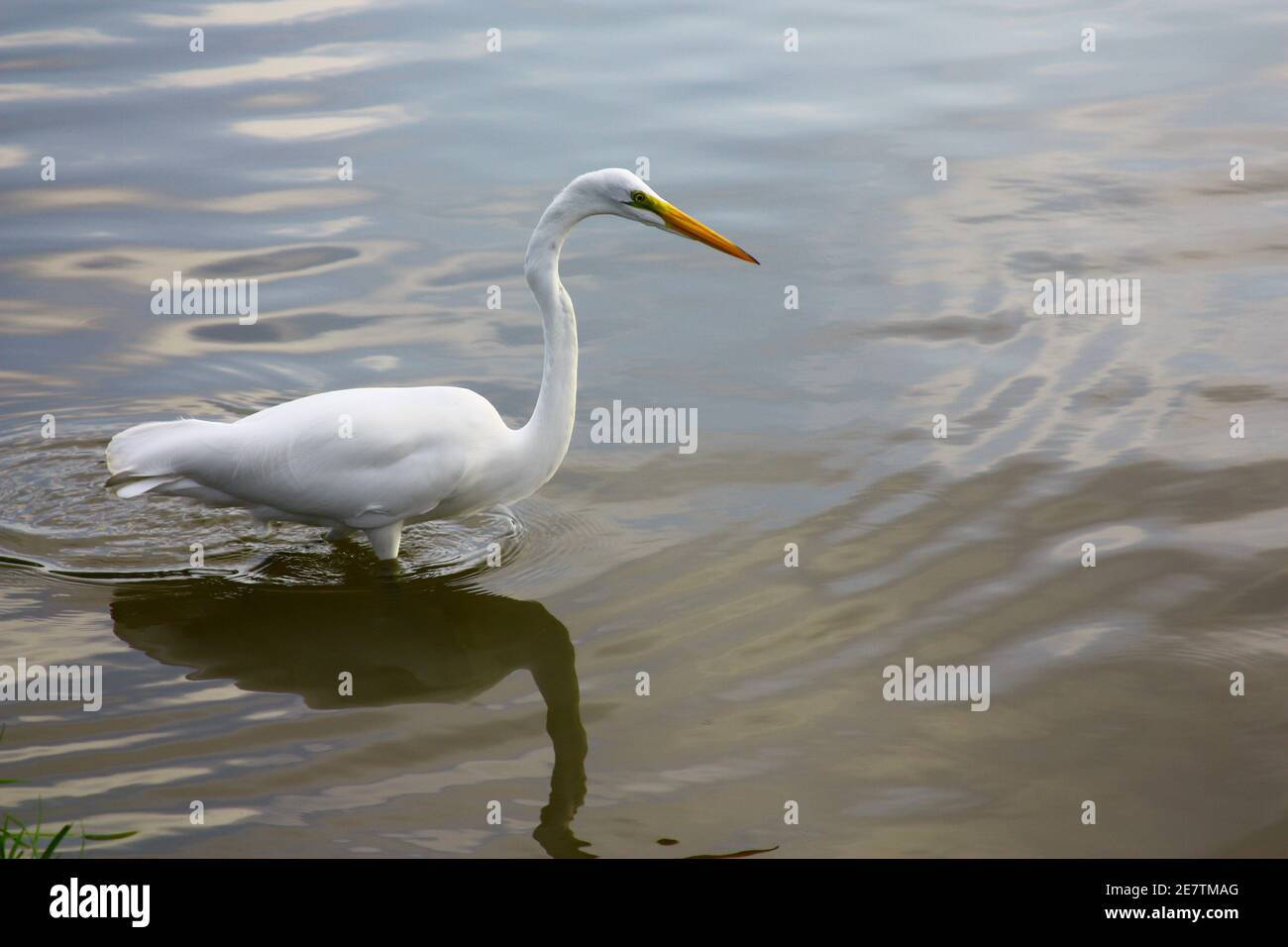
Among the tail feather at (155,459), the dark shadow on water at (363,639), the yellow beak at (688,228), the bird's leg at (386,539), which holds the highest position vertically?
the yellow beak at (688,228)

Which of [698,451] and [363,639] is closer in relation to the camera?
[363,639]

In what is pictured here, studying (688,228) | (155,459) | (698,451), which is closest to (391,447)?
(155,459)

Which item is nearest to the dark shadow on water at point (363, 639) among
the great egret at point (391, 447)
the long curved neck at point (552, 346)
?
the great egret at point (391, 447)

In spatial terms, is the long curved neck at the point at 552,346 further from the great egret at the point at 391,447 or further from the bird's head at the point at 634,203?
the bird's head at the point at 634,203

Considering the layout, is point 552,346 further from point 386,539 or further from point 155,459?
point 155,459

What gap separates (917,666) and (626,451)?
2355 mm

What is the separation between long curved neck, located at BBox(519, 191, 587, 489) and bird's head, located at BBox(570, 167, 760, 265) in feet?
0.37

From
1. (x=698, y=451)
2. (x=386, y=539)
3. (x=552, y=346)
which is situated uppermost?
(x=552, y=346)

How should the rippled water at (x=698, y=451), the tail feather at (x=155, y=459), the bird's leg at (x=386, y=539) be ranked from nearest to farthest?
the rippled water at (x=698, y=451), the tail feather at (x=155, y=459), the bird's leg at (x=386, y=539)

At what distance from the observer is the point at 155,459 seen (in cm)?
634

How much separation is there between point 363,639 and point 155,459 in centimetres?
126

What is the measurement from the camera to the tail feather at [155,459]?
6309 millimetres

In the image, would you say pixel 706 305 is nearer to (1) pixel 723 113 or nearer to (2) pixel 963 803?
(1) pixel 723 113

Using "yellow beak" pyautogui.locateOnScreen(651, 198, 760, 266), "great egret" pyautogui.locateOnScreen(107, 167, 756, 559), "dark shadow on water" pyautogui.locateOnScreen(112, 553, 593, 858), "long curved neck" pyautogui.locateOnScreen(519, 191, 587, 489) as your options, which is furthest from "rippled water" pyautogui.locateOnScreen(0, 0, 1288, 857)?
"yellow beak" pyautogui.locateOnScreen(651, 198, 760, 266)
